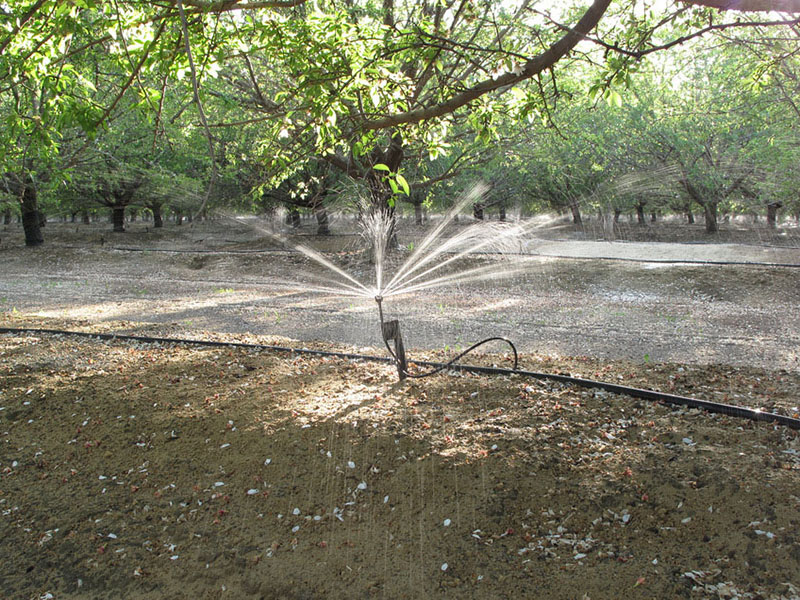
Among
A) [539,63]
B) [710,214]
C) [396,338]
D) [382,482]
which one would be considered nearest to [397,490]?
[382,482]

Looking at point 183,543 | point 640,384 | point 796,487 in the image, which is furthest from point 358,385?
point 796,487

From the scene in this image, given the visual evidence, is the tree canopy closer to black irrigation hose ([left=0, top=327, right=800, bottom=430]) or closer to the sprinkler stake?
the sprinkler stake

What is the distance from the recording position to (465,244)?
68.2ft

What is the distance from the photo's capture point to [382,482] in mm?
3578

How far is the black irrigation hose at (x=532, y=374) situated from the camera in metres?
3.98

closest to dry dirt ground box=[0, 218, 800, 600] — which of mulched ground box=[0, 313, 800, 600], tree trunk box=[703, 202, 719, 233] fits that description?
mulched ground box=[0, 313, 800, 600]

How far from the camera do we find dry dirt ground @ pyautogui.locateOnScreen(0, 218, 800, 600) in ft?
9.39

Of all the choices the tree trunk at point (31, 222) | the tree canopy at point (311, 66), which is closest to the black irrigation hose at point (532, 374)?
the tree canopy at point (311, 66)

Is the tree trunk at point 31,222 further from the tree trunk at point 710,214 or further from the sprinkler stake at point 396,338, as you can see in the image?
the tree trunk at point 710,214

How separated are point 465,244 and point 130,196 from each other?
14.6 m

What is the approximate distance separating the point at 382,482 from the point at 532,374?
1968 millimetres

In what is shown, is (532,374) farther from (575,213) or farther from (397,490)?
(575,213)

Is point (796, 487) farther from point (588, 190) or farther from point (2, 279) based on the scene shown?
point (588, 190)

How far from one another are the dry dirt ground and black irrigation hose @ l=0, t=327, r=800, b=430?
13 cm
